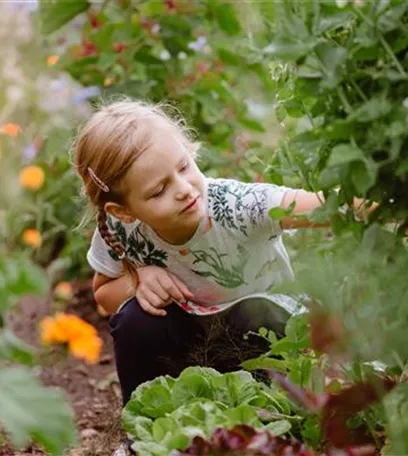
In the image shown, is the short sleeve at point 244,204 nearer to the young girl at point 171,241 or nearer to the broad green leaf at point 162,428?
the young girl at point 171,241

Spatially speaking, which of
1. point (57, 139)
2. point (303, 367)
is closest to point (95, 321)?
point (57, 139)

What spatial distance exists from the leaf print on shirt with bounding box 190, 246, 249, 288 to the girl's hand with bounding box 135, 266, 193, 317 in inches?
2.3

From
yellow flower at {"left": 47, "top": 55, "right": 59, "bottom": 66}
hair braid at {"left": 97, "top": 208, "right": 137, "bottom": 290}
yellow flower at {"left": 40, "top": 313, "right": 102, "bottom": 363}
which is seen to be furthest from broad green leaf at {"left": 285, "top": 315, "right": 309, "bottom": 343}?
yellow flower at {"left": 47, "top": 55, "right": 59, "bottom": 66}

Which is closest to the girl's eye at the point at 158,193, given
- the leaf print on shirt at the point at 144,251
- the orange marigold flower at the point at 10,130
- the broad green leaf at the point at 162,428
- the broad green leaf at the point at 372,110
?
the leaf print on shirt at the point at 144,251

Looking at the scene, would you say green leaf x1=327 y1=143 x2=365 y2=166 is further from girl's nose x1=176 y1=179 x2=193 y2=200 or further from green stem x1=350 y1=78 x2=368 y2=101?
girl's nose x1=176 y1=179 x2=193 y2=200

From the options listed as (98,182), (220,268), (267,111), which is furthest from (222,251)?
(267,111)

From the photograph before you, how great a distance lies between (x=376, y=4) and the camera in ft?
5.03

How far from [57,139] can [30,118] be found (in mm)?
684

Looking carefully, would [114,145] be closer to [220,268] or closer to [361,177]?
[220,268]

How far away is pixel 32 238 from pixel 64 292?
273 millimetres

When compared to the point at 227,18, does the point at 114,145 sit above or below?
above

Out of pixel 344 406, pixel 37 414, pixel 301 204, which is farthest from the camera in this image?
pixel 301 204

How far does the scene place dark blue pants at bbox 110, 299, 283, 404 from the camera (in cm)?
232

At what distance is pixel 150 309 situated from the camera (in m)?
2.34
